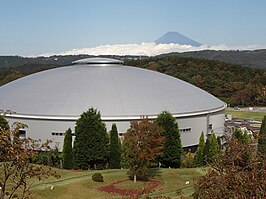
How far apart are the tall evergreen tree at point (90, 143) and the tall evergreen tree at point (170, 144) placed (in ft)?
16.6

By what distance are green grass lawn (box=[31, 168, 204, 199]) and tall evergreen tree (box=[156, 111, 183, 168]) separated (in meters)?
2.96

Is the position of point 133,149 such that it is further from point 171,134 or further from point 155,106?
point 155,106

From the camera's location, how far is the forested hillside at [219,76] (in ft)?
313

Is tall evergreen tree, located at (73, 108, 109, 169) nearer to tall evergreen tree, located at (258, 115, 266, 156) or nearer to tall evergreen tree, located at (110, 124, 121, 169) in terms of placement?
tall evergreen tree, located at (110, 124, 121, 169)

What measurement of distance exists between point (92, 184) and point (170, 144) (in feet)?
34.4

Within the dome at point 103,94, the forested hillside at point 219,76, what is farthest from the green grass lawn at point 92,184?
the forested hillside at point 219,76

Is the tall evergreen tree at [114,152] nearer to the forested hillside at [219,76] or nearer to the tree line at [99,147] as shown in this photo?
the tree line at [99,147]

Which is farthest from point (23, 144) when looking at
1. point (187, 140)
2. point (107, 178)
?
point (187, 140)

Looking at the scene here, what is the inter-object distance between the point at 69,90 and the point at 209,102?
17.4 metres

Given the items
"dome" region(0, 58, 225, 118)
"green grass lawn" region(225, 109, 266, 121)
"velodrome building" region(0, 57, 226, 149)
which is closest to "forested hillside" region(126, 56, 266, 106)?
"green grass lawn" region(225, 109, 266, 121)

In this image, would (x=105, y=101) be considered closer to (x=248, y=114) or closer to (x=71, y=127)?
(x=71, y=127)

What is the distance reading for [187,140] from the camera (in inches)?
1732

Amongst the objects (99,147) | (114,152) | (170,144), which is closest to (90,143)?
(99,147)

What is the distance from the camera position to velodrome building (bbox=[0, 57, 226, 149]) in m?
41.9
